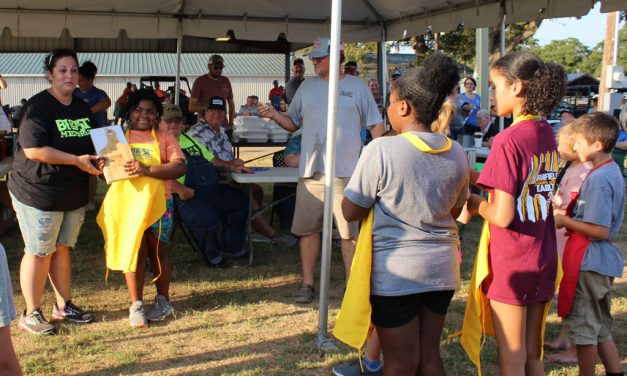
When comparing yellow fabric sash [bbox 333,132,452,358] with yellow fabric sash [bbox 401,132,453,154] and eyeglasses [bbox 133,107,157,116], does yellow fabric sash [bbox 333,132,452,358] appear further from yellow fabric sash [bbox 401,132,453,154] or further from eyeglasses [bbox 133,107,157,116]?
eyeglasses [bbox 133,107,157,116]

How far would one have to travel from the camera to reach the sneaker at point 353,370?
11.1 feet

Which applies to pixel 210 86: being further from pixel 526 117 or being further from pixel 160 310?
pixel 526 117

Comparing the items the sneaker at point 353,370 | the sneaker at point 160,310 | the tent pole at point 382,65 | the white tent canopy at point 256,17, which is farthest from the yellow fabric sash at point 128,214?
the tent pole at point 382,65

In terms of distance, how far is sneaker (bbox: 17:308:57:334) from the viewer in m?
3.94

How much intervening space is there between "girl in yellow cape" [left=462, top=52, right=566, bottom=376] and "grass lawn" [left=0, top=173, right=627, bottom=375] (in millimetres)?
1115

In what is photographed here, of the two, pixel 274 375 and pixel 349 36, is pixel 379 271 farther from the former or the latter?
pixel 349 36

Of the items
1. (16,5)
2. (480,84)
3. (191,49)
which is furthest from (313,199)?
(191,49)

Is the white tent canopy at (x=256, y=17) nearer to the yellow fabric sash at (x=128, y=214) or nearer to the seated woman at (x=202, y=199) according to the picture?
the seated woman at (x=202, y=199)

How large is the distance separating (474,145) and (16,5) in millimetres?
5081

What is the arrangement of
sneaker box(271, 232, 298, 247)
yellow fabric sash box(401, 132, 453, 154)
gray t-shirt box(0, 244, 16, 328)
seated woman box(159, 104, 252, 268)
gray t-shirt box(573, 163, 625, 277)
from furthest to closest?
sneaker box(271, 232, 298, 247), seated woman box(159, 104, 252, 268), gray t-shirt box(573, 163, 625, 277), yellow fabric sash box(401, 132, 453, 154), gray t-shirt box(0, 244, 16, 328)

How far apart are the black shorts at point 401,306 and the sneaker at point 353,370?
97 cm

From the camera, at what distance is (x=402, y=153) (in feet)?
7.77

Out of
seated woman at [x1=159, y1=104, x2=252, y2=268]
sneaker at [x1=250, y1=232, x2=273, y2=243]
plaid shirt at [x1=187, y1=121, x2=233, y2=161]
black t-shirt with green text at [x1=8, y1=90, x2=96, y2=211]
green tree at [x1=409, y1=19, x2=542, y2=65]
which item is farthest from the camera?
green tree at [x1=409, y1=19, x2=542, y2=65]

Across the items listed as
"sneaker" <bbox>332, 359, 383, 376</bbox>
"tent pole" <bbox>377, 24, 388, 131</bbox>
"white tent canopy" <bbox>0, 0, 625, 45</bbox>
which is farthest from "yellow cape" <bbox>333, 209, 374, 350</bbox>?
"tent pole" <bbox>377, 24, 388, 131</bbox>
